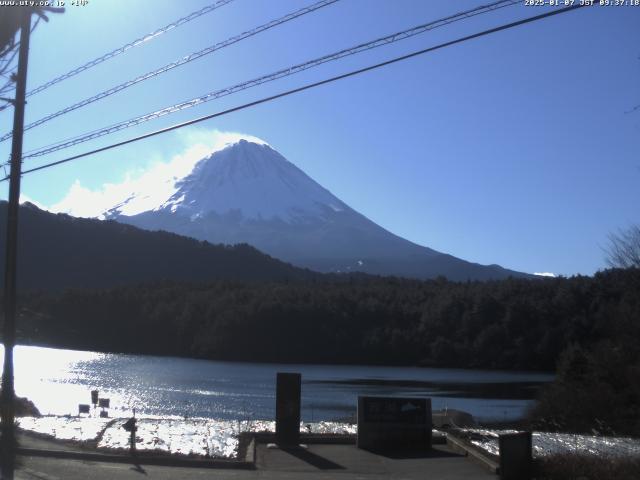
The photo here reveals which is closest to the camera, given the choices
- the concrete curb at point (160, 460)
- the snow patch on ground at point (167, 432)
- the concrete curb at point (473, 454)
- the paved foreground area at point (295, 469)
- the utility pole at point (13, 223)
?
the paved foreground area at point (295, 469)

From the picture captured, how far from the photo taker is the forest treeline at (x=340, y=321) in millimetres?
78688

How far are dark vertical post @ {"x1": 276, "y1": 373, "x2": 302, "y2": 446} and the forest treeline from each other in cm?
5644

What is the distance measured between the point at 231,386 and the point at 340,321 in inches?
1452

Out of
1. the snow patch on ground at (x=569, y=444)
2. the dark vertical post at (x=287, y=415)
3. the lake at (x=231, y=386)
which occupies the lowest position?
the lake at (x=231, y=386)

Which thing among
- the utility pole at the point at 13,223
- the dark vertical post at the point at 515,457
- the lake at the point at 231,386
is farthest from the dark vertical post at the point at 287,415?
the lake at the point at 231,386

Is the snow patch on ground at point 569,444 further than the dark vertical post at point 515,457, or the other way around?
the snow patch on ground at point 569,444

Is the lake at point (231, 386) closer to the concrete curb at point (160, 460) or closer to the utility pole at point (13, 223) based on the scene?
the utility pole at point (13, 223)

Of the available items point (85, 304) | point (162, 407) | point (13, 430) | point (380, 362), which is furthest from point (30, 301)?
point (13, 430)

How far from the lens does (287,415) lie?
15805 millimetres

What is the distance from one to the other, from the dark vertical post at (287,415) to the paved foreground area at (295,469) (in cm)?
61

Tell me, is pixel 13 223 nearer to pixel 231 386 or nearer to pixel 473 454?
pixel 473 454

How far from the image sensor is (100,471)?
13086 mm

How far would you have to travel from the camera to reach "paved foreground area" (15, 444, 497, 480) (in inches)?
508

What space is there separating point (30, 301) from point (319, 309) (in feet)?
110
